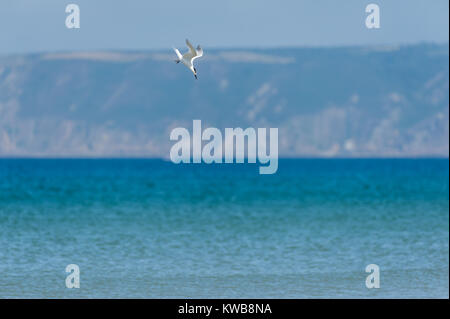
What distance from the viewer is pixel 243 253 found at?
85.5 ft

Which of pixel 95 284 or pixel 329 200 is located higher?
pixel 329 200

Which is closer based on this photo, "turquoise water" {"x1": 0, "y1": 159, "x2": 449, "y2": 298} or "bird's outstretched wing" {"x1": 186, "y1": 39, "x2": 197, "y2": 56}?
"bird's outstretched wing" {"x1": 186, "y1": 39, "x2": 197, "y2": 56}

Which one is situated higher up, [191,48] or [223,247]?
[191,48]

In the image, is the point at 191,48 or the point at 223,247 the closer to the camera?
the point at 191,48

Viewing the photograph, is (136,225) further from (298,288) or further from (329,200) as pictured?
(329,200)

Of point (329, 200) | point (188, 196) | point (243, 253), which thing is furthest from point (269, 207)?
point (243, 253)

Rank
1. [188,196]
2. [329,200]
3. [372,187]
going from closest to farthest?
[329,200]
[188,196]
[372,187]

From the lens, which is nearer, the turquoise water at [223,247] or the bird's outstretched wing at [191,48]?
the bird's outstretched wing at [191,48]
